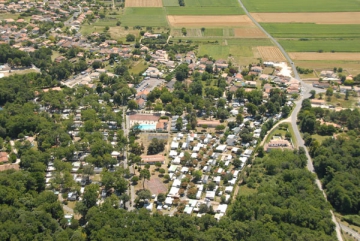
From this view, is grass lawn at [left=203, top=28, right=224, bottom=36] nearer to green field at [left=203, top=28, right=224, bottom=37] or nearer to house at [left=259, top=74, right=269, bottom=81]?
green field at [left=203, top=28, right=224, bottom=37]

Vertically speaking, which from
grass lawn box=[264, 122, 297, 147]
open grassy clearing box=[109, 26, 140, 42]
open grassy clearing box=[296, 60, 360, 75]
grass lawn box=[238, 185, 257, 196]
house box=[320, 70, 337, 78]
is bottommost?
grass lawn box=[238, 185, 257, 196]

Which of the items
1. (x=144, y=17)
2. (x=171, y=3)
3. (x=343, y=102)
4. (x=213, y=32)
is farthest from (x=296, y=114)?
(x=171, y=3)

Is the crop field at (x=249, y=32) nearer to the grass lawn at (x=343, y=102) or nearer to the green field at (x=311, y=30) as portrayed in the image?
the green field at (x=311, y=30)

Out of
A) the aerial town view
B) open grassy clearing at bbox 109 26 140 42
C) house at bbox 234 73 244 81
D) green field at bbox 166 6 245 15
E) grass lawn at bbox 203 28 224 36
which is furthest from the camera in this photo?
green field at bbox 166 6 245 15

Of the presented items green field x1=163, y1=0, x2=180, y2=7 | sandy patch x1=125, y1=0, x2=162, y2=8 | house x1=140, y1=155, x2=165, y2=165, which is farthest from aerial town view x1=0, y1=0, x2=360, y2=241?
green field x1=163, y1=0, x2=180, y2=7

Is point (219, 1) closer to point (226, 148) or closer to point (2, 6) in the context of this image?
point (2, 6)

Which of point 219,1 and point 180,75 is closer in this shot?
point 180,75

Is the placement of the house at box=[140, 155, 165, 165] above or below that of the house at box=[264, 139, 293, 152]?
below

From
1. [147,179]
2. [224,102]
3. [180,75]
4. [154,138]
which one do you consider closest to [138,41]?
[180,75]
